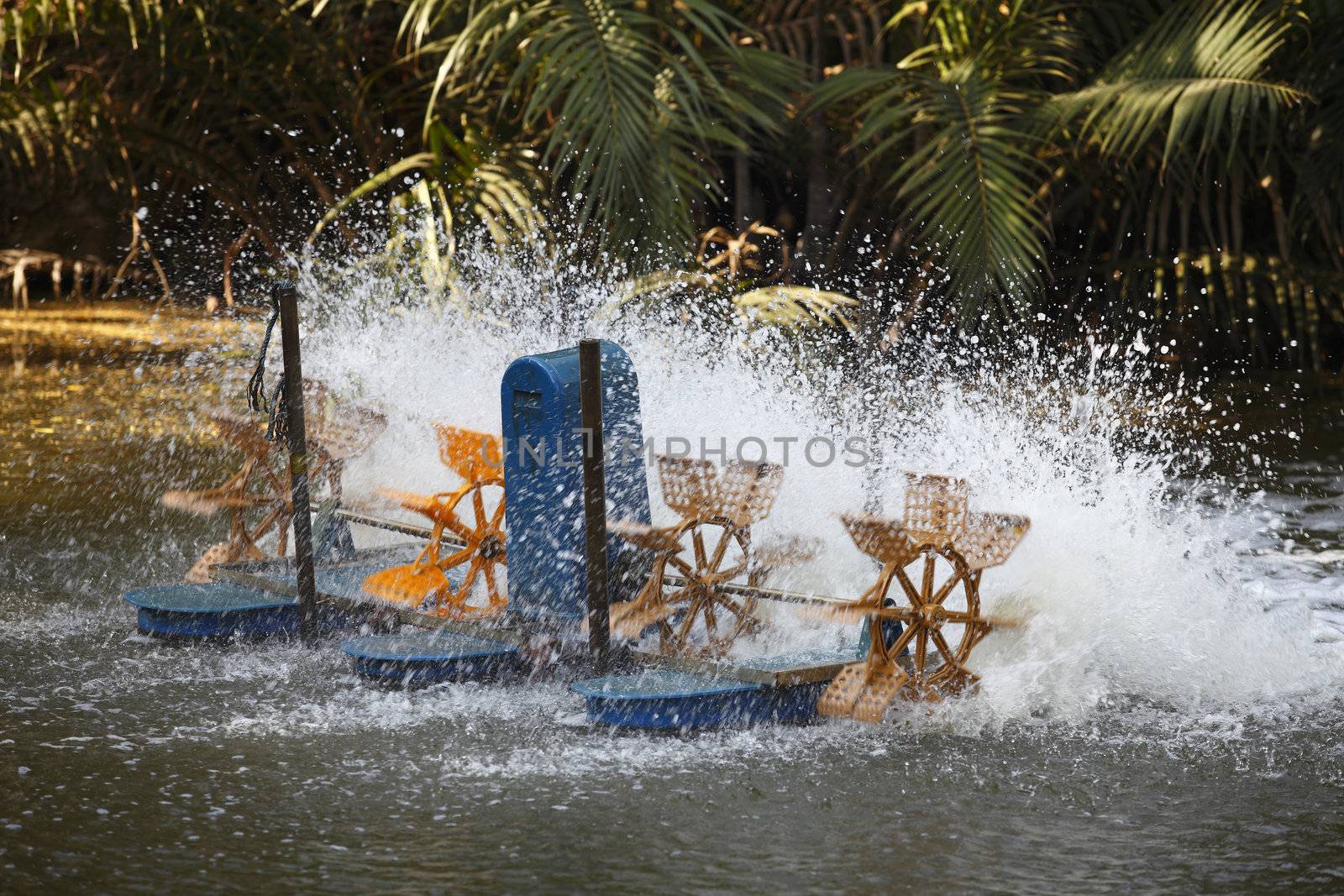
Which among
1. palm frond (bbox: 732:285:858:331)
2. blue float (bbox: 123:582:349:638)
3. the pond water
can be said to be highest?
palm frond (bbox: 732:285:858:331)

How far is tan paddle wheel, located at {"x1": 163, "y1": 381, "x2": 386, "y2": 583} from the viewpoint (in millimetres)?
8836

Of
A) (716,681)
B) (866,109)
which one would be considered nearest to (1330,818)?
(716,681)

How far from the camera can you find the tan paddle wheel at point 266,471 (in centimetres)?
884

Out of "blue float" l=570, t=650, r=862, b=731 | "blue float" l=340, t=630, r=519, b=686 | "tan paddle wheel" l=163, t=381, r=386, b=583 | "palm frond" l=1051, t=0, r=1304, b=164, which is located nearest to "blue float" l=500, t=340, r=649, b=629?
"blue float" l=340, t=630, r=519, b=686

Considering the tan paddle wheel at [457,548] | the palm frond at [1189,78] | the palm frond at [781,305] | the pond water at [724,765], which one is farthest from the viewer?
the palm frond at [781,305]

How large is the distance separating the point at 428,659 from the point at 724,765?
1.47 m

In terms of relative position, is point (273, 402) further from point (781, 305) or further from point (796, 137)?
point (796, 137)

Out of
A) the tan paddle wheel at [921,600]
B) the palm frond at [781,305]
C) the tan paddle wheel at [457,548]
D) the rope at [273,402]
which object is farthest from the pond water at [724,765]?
the palm frond at [781,305]

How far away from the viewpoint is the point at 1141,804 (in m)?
5.88

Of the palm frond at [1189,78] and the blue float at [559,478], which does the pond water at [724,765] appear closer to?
the blue float at [559,478]

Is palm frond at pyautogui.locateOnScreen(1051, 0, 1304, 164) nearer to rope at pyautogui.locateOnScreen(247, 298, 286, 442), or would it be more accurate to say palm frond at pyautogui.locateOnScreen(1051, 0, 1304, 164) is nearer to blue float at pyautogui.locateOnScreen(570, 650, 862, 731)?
rope at pyautogui.locateOnScreen(247, 298, 286, 442)

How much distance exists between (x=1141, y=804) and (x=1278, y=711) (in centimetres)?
120

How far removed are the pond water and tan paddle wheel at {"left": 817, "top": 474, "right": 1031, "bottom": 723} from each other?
15cm

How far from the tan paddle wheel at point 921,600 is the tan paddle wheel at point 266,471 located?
9.96 ft
